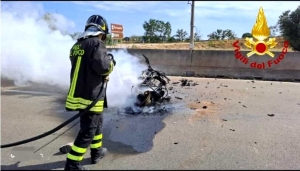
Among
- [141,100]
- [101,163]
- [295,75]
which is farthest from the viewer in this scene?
[295,75]

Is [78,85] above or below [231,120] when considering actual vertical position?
above

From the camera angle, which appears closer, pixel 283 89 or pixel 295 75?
pixel 283 89

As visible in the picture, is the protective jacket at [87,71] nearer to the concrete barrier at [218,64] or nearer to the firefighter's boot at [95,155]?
the firefighter's boot at [95,155]

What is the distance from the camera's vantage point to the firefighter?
11.2 feet

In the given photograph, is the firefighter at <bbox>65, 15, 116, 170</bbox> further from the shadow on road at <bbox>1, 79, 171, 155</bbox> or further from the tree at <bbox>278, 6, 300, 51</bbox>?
the tree at <bbox>278, 6, 300, 51</bbox>

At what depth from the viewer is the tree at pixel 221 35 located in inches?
1187

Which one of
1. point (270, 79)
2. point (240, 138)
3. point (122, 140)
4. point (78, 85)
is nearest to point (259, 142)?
point (240, 138)

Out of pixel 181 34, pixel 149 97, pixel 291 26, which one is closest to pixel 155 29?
pixel 181 34

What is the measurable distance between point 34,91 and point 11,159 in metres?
4.95

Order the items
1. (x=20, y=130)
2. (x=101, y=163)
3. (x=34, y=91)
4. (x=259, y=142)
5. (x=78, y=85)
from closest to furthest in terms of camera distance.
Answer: (x=78, y=85) < (x=101, y=163) < (x=259, y=142) < (x=20, y=130) < (x=34, y=91)

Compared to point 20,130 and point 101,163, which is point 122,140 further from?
point 20,130

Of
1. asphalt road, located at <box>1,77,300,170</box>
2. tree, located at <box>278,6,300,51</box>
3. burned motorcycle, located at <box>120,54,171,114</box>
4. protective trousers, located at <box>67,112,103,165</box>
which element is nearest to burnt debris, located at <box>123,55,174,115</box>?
burned motorcycle, located at <box>120,54,171,114</box>

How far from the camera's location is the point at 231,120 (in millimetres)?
5656

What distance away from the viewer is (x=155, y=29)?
3072cm
